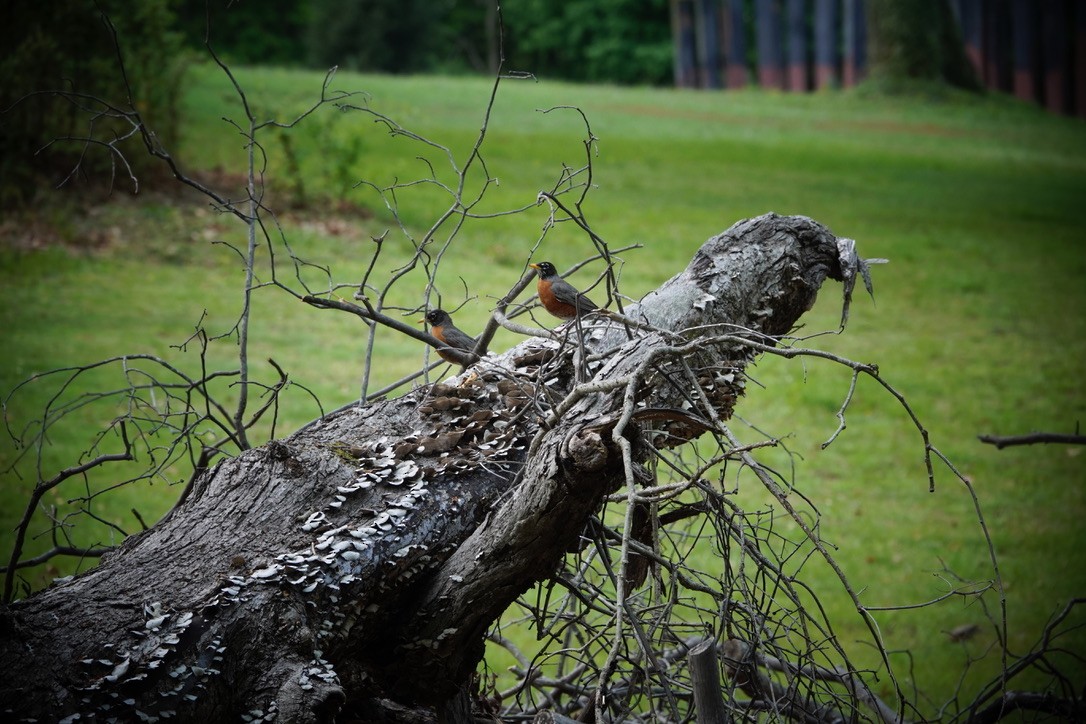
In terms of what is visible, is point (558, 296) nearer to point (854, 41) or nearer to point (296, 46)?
point (854, 41)

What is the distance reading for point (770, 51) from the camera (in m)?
27.0

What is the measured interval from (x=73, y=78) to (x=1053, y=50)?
1929 centimetres

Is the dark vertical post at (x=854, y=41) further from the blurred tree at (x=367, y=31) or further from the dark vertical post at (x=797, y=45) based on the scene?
the blurred tree at (x=367, y=31)

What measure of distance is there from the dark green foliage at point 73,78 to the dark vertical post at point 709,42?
1979cm

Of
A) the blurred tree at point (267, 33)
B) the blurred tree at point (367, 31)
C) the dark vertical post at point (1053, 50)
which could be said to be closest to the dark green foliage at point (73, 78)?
the blurred tree at point (367, 31)

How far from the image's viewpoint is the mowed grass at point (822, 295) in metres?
6.15

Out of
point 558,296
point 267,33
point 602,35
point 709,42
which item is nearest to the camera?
point 558,296

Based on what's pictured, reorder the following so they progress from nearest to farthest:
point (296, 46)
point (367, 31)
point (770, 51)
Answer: point (367, 31), point (770, 51), point (296, 46)

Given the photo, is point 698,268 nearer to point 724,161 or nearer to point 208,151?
point 208,151

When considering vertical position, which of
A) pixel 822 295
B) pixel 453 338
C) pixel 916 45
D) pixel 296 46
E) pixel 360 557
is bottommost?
pixel 822 295

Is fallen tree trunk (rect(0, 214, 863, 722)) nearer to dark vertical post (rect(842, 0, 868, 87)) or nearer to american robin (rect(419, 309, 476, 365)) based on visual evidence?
american robin (rect(419, 309, 476, 365))

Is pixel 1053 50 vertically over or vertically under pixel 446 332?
over

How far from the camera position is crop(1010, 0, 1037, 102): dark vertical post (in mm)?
20859

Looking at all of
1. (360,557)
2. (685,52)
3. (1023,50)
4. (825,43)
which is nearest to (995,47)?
(1023,50)
